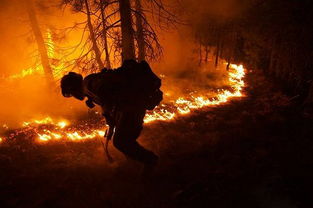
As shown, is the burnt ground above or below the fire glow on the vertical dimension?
above

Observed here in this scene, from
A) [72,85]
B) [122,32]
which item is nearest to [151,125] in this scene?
[122,32]

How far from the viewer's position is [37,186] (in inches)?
180

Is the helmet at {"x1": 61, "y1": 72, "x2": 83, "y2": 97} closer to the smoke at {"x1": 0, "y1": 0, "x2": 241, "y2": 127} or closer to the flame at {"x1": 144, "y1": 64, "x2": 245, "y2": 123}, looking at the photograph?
the flame at {"x1": 144, "y1": 64, "x2": 245, "y2": 123}

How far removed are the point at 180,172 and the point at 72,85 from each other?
112 inches

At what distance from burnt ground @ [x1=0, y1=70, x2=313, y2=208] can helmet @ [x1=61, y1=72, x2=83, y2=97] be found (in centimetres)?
199

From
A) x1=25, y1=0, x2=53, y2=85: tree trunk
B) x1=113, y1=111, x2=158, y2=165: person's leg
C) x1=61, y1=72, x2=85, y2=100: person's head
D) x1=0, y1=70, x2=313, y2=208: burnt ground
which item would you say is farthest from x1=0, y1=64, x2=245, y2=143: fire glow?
x1=61, y1=72, x2=85, y2=100: person's head

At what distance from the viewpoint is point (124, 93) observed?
3754mm

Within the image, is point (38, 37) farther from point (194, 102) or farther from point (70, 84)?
point (70, 84)

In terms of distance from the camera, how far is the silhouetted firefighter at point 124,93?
12.1 feet

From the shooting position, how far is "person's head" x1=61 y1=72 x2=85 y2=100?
3.63m

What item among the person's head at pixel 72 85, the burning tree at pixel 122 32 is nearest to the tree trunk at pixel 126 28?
the burning tree at pixel 122 32

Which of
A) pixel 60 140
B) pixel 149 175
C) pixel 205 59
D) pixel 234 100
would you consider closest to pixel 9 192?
pixel 149 175

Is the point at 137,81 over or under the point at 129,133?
over

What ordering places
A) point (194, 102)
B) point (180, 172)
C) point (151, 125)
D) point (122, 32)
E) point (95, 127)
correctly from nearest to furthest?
point (180, 172), point (122, 32), point (151, 125), point (95, 127), point (194, 102)
